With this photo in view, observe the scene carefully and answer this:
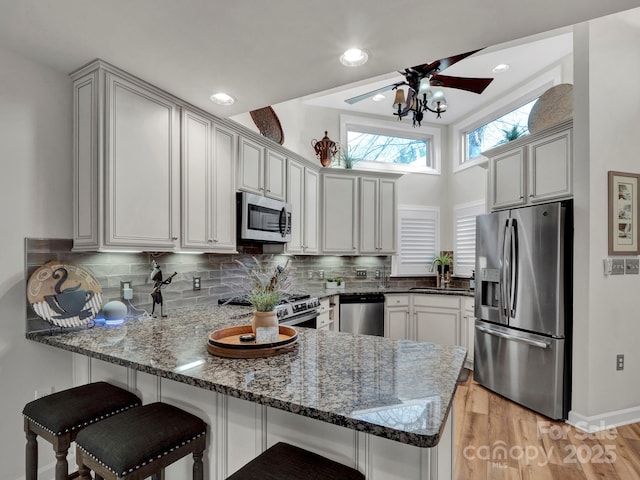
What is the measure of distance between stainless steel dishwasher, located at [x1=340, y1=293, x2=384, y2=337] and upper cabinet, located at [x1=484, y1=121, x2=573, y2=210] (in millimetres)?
1738

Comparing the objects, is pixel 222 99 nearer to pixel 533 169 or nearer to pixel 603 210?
pixel 533 169

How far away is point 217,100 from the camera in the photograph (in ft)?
8.10

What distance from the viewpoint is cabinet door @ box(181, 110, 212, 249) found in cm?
249

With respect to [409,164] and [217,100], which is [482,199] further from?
[217,100]

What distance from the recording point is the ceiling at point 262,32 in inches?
59.7

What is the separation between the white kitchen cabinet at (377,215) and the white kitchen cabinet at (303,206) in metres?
0.66

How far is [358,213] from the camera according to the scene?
461cm

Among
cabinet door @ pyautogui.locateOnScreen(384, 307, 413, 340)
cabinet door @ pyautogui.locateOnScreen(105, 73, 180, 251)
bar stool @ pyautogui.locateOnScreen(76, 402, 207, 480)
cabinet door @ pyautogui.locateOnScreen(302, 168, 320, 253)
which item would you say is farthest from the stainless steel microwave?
bar stool @ pyautogui.locateOnScreen(76, 402, 207, 480)

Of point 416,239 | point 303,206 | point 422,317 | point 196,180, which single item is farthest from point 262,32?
point 416,239

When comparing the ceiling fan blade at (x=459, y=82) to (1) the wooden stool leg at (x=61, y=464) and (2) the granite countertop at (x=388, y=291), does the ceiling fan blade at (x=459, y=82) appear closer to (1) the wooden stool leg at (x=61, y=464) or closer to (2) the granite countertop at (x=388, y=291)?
(2) the granite countertop at (x=388, y=291)

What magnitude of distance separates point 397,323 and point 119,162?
3.51 metres

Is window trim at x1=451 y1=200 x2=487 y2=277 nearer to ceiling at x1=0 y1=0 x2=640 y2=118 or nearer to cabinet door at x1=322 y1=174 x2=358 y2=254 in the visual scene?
cabinet door at x1=322 y1=174 x2=358 y2=254

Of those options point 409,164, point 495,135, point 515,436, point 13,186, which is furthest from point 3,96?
point 495,135

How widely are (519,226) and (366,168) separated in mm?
2441
